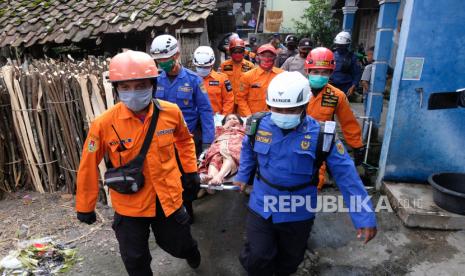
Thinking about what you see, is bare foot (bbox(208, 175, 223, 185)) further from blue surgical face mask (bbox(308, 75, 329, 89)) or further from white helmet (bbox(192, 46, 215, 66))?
white helmet (bbox(192, 46, 215, 66))

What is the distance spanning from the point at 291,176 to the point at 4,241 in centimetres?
346

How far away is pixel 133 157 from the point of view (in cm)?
249

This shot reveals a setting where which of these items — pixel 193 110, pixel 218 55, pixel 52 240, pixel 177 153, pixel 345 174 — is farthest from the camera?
pixel 218 55

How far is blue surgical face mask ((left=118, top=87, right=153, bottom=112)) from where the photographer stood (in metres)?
2.36

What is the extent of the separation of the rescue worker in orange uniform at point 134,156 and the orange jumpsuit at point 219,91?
2224 millimetres

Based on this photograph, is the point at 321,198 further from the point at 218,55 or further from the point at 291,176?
the point at 218,55

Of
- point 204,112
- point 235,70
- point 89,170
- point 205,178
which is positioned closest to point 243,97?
point 235,70

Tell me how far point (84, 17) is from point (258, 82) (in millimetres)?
6100

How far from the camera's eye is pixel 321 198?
465 cm

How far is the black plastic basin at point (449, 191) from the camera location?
12.2 ft

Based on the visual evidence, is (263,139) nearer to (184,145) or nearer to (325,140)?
(325,140)

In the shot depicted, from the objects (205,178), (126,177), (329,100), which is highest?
(329,100)

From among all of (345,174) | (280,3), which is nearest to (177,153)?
(345,174)

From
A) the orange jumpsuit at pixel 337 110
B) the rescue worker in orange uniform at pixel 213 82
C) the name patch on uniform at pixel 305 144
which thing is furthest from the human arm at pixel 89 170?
the rescue worker in orange uniform at pixel 213 82
